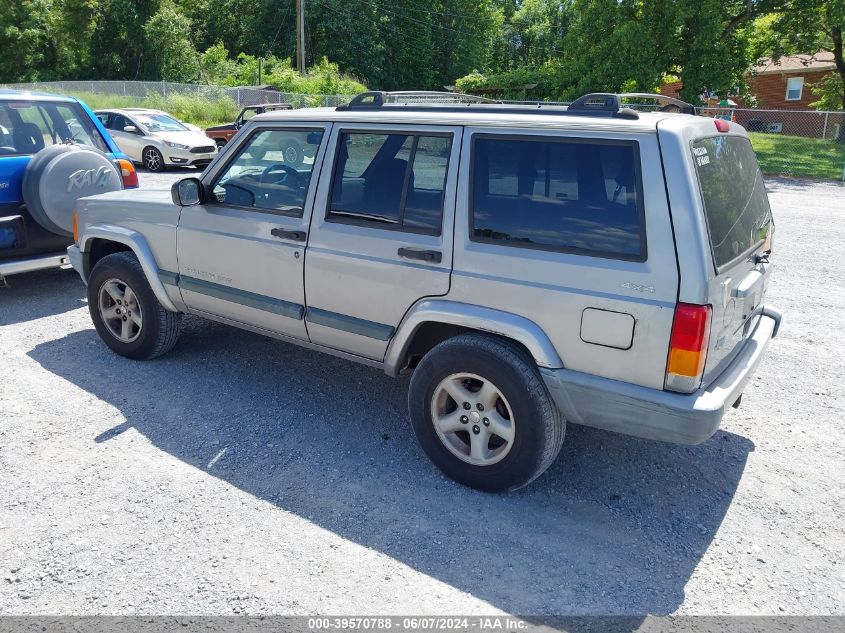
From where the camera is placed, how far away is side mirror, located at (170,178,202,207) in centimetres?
443

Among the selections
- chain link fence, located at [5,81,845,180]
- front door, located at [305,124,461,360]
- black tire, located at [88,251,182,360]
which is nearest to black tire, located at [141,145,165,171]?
chain link fence, located at [5,81,845,180]

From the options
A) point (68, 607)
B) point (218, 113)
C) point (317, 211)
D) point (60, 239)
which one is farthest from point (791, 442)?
point (218, 113)

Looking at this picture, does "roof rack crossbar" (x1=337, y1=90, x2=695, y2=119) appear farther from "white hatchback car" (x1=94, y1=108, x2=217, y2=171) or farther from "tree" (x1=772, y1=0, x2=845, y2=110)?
"tree" (x1=772, y1=0, x2=845, y2=110)

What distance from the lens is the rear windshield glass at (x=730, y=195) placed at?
3.13m

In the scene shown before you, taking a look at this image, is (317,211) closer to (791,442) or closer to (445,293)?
(445,293)

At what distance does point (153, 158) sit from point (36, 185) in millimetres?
11208

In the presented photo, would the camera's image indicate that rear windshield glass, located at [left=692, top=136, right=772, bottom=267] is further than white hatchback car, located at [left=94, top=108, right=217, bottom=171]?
No

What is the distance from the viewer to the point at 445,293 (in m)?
3.61

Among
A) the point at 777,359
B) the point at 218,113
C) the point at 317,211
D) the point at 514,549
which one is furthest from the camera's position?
the point at 218,113

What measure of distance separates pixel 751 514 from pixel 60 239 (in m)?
6.20

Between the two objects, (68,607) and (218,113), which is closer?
(68,607)

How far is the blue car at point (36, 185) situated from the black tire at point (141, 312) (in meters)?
1.42

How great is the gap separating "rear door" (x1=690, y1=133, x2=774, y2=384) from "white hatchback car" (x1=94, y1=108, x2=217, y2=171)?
48.5 ft

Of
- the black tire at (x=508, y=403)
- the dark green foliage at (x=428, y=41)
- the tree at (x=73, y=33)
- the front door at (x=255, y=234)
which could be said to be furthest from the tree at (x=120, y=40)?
the black tire at (x=508, y=403)
